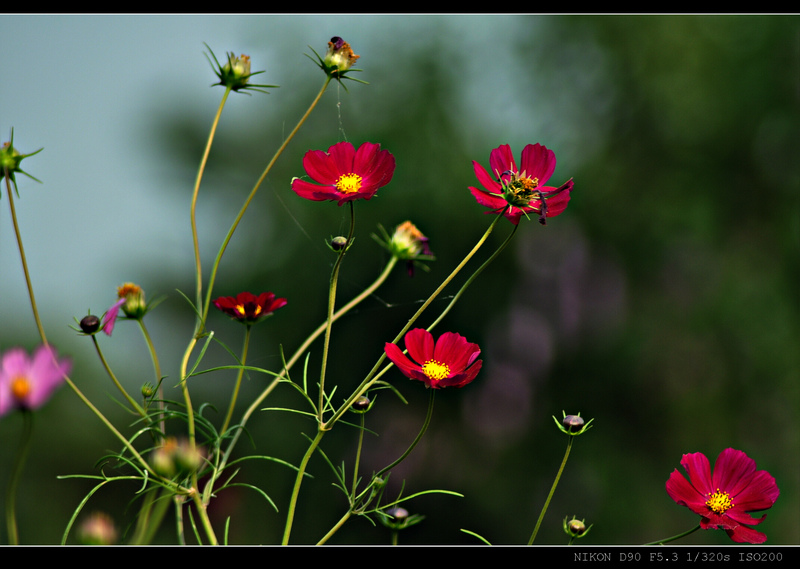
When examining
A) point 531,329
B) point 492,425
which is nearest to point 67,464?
point 492,425

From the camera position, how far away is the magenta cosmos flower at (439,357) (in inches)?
16.9

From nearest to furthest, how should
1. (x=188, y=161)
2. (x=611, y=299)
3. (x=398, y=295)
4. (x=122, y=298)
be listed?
(x=122, y=298), (x=398, y=295), (x=611, y=299), (x=188, y=161)

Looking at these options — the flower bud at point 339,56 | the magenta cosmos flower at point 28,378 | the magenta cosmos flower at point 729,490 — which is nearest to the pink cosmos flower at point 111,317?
the magenta cosmos flower at point 28,378

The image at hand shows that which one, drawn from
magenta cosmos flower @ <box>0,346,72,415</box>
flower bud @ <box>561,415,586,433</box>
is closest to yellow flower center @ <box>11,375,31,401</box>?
magenta cosmos flower @ <box>0,346,72,415</box>

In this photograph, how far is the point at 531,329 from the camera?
170 inches

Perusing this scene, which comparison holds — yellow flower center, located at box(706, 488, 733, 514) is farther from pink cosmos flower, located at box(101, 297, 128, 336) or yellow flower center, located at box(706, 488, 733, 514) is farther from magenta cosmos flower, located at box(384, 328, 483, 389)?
pink cosmos flower, located at box(101, 297, 128, 336)

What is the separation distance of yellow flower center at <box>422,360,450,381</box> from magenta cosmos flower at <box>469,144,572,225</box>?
124 mm

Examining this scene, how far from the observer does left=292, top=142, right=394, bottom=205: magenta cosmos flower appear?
47 cm

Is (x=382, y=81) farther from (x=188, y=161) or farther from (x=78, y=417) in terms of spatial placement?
(x=78, y=417)

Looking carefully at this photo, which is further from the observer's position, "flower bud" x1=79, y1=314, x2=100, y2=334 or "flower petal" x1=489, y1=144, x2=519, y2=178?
"flower petal" x1=489, y1=144, x2=519, y2=178

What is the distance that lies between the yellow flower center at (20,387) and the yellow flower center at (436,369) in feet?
0.84

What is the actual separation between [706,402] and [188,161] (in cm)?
433

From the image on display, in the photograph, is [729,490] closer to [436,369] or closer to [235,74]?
[436,369]

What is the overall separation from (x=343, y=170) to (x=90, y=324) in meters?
0.22
